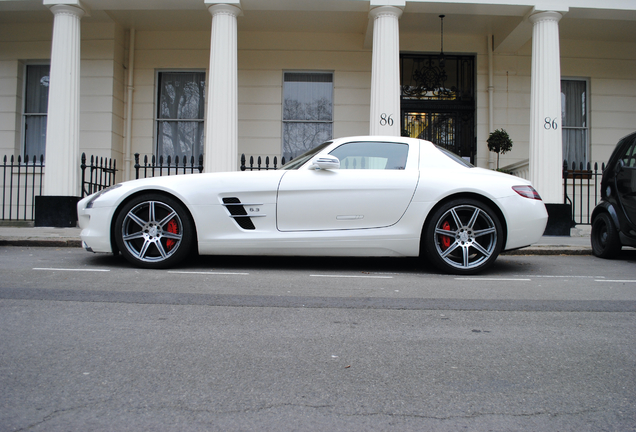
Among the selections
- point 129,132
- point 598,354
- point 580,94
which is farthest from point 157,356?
point 580,94

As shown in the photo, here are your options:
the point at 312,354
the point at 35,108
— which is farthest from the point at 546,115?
the point at 35,108

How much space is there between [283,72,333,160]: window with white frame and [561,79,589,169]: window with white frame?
571 cm

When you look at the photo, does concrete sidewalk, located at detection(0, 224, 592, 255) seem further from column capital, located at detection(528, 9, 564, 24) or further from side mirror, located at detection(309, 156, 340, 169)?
column capital, located at detection(528, 9, 564, 24)

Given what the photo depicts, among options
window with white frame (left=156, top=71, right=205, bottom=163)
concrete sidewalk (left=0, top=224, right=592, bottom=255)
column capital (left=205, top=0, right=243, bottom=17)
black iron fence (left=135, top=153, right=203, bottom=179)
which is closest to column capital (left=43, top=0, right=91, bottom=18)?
column capital (left=205, top=0, right=243, bottom=17)

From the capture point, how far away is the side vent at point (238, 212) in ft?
17.4

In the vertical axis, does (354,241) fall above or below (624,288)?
above

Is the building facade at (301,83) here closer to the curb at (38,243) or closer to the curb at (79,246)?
the curb at (79,246)

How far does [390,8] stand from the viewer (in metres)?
9.73

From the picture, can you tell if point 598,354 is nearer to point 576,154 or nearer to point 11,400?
point 11,400

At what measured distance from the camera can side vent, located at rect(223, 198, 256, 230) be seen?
17.4 ft

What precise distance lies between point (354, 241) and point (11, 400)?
3.57 m

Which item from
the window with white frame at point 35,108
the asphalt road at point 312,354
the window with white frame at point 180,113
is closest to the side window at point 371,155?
the asphalt road at point 312,354

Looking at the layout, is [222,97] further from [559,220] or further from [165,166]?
[559,220]

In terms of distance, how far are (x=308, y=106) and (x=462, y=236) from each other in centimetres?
810
